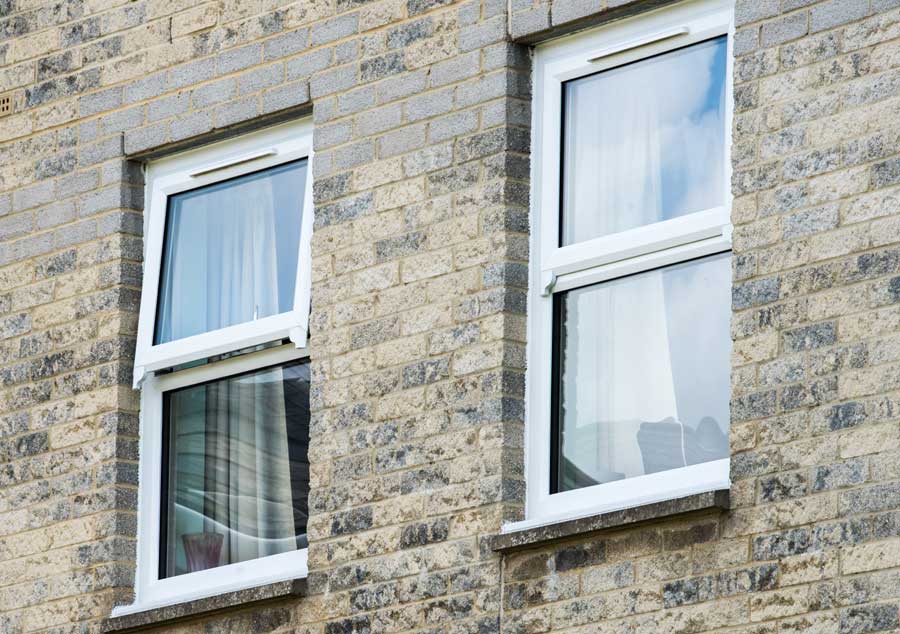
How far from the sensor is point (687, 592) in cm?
945

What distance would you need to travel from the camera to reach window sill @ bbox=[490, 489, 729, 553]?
9391mm

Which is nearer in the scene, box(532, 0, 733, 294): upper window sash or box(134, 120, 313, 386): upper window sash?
box(532, 0, 733, 294): upper window sash

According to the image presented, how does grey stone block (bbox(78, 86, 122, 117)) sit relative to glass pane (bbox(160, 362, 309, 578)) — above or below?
above

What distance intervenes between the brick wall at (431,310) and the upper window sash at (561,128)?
0.30 feet

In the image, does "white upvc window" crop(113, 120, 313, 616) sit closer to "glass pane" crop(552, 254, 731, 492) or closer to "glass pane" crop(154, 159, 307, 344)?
"glass pane" crop(154, 159, 307, 344)

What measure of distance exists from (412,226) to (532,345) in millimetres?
805

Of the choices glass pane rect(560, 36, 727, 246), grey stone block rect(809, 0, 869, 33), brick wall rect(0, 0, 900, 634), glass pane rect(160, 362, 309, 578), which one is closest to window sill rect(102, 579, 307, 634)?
brick wall rect(0, 0, 900, 634)

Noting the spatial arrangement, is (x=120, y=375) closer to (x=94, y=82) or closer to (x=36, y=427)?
(x=36, y=427)

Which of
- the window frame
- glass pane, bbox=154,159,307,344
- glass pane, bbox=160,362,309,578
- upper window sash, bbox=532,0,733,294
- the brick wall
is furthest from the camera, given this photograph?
glass pane, bbox=154,159,307,344

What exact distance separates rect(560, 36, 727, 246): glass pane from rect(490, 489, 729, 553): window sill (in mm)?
1340

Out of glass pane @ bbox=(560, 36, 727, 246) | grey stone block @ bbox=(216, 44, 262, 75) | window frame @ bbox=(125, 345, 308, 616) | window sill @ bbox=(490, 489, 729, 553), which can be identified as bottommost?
window sill @ bbox=(490, 489, 729, 553)

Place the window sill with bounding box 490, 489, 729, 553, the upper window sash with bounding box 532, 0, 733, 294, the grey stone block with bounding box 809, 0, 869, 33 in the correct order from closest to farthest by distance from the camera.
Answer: the window sill with bounding box 490, 489, 729, 553 < the grey stone block with bounding box 809, 0, 869, 33 < the upper window sash with bounding box 532, 0, 733, 294

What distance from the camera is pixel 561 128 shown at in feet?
35.2

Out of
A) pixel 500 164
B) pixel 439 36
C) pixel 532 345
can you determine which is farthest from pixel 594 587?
pixel 439 36
